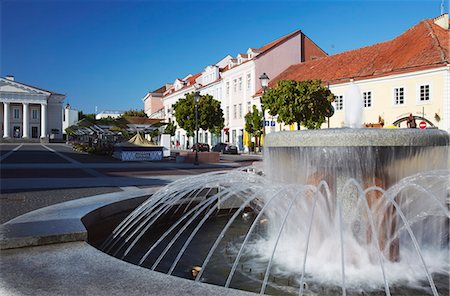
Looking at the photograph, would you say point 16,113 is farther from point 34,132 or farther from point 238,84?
point 238,84

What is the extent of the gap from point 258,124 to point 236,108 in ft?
36.3

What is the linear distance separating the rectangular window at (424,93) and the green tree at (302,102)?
288 inches

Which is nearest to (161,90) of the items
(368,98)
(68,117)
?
(68,117)

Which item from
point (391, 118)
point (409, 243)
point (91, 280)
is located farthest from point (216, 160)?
point (91, 280)

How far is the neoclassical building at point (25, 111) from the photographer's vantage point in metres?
86.4

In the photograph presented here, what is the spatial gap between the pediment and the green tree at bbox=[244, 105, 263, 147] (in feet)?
209

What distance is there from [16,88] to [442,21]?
3384 inches

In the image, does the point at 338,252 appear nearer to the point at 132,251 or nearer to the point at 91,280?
the point at 132,251

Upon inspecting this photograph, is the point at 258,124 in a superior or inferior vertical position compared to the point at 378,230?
superior

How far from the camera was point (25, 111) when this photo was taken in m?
87.1

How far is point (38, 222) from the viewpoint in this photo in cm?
457

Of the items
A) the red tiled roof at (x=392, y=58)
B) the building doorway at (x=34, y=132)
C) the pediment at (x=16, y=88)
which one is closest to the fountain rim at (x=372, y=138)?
the red tiled roof at (x=392, y=58)

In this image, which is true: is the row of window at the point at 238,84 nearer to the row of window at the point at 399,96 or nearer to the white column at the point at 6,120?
the row of window at the point at 399,96

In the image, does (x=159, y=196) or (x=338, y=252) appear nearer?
(x=338, y=252)
